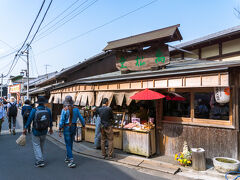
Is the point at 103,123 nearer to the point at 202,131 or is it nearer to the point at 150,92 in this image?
the point at 150,92

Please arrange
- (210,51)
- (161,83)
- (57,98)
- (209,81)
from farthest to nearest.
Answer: (57,98), (210,51), (161,83), (209,81)

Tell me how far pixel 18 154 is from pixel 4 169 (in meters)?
1.67

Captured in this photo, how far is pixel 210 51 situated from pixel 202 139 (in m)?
7.10

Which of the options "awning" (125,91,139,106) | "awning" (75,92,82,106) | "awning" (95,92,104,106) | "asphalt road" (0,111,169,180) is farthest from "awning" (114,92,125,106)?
"awning" (75,92,82,106)

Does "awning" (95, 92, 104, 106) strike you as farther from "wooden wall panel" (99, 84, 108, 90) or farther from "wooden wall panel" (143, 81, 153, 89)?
"wooden wall panel" (143, 81, 153, 89)

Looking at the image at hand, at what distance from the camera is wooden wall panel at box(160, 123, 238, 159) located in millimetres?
5723

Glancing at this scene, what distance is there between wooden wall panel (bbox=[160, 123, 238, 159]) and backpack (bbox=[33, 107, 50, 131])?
4613mm

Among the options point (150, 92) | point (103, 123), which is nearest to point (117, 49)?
point (150, 92)

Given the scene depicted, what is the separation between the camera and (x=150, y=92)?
6.75 metres

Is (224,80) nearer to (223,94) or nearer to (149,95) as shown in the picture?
(223,94)

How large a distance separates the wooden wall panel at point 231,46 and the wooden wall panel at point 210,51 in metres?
0.43

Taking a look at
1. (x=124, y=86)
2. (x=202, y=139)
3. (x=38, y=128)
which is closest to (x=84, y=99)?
(x=124, y=86)

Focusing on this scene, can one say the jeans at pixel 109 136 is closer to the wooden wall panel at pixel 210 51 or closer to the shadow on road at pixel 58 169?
the shadow on road at pixel 58 169

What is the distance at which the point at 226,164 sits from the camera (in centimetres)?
518
